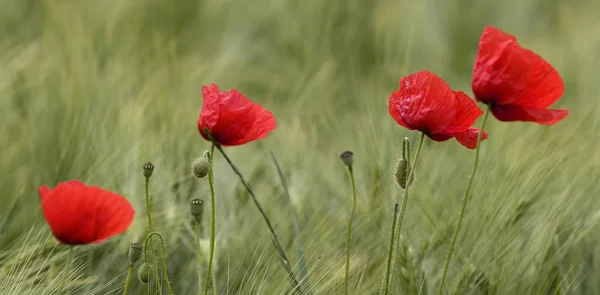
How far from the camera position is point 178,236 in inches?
34.4

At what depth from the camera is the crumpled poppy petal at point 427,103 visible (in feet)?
1.93

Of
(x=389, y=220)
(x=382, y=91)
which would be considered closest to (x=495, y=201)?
(x=389, y=220)

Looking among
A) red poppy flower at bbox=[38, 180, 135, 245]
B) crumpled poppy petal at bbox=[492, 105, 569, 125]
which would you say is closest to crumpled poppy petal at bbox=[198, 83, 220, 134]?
red poppy flower at bbox=[38, 180, 135, 245]

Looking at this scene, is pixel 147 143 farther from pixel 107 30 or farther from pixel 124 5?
pixel 124 5

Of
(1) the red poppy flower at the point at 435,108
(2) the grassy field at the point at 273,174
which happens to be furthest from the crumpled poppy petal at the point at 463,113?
(2) the grassy field at the point at 273,174

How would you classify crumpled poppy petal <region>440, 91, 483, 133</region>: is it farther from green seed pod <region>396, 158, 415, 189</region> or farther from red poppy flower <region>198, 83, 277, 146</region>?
red poppy flower <region>198, 83, 277, 146</region>

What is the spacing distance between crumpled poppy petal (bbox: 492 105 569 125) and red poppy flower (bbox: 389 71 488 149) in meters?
0.02

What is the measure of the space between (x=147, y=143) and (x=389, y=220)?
343 millimetres

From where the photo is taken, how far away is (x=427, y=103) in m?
0.59

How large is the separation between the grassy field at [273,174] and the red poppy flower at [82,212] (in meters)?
0.09

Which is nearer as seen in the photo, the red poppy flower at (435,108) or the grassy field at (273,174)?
the red poppy flower at (435,108)

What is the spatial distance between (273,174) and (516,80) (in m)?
0.52

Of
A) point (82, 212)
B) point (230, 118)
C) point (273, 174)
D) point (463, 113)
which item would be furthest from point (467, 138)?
point (273, 174)

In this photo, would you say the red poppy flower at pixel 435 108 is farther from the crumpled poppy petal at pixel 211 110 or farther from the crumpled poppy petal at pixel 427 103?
the crumpled poppy petal at pixel 211 110
